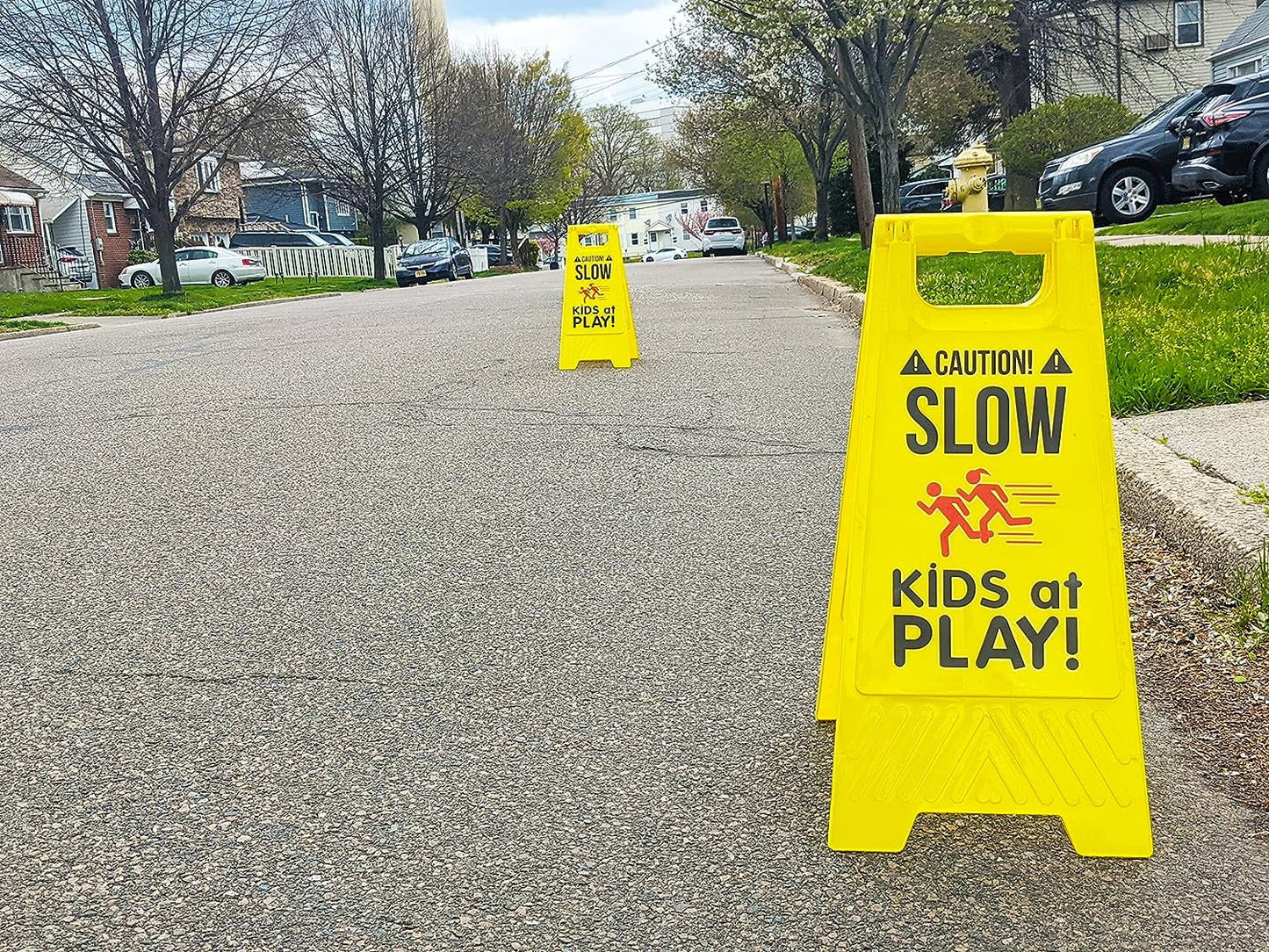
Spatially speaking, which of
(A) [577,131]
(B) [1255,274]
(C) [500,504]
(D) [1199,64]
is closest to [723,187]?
(A) [577,131]

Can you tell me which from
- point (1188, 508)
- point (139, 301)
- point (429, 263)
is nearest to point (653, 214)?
point (429, 263)

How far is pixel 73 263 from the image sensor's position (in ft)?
163

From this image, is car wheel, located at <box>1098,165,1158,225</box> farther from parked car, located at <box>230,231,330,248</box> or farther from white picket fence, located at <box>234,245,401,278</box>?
parked car, located at <box>230,231,330,248</box>

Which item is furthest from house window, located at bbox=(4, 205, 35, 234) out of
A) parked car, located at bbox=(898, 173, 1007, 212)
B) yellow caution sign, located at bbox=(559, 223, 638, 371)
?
yellow caution sign, located at bbox=(559, 223, 638, 371)

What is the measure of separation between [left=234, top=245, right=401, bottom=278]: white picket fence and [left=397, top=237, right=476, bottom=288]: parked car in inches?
166

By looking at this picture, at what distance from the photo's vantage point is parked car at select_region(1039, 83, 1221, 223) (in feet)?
56.7

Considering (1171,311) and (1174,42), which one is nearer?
(1171,311)

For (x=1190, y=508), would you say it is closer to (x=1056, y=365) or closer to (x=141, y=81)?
(x=1056, y=365)

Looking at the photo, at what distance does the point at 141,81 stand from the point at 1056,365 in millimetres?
31106

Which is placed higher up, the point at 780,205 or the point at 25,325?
the point at 780,205

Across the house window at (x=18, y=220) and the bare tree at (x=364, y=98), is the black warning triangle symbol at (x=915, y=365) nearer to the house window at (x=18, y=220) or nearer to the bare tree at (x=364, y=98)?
the bare tree at (x=364, y=98)

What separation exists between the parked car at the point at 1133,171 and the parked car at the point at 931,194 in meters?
17.9

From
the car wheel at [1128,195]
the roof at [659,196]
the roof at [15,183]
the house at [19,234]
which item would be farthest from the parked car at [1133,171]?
the roof at [659,196]

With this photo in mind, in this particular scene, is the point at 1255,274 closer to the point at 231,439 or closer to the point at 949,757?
the point at 231,439
